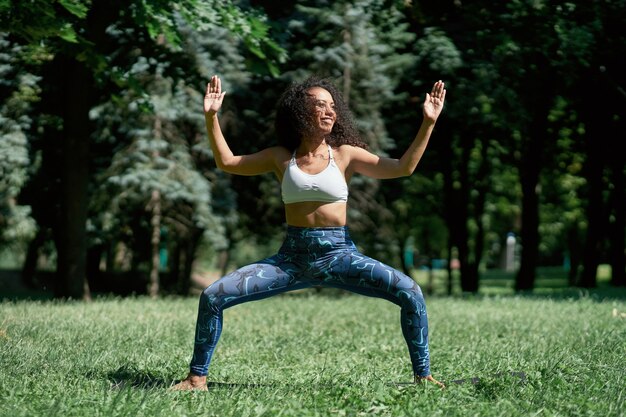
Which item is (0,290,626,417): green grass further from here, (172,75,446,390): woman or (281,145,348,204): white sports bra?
(281,145,348,204): white sports bra

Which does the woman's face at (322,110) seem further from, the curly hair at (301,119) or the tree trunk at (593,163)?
the tree trunk at (593,163)

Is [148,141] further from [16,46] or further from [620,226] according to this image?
[620,226]

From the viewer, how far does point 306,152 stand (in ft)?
19.9

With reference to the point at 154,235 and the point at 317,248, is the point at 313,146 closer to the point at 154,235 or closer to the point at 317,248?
the point at 317,248

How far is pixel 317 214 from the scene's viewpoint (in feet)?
19.0

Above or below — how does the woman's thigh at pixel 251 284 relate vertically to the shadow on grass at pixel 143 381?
above

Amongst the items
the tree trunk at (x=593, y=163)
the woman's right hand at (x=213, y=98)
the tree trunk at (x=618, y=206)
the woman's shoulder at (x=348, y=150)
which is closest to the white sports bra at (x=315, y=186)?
the woman's shoulder at (x=348, y=150)

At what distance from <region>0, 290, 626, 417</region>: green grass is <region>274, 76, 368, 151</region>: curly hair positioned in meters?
1.71

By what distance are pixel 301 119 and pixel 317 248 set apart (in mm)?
937

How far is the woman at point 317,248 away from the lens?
5727 millimetres

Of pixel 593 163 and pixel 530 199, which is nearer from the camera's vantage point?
pixel 530 199

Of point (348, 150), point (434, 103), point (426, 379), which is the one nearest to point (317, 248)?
point (348, 150)

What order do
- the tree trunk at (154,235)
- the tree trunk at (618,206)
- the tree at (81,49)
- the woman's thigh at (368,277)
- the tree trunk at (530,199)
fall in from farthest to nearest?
1. the tree trunk at (530,199)
2. the tree trunk at (618,206)
3. the tree trunk at (154,235)
4. the tree at (81,49)
5. the woman's thigh at (368,277)

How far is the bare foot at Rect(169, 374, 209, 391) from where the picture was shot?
18.7 ft
